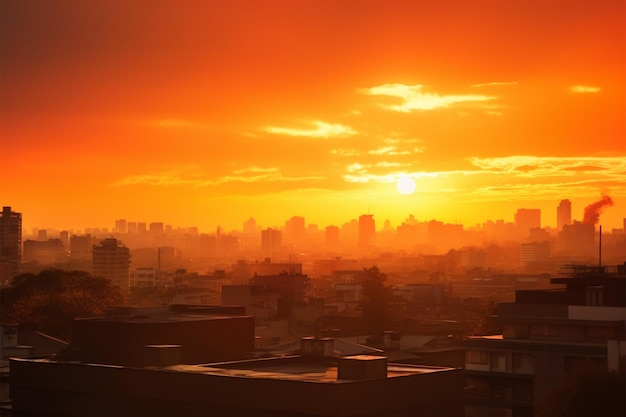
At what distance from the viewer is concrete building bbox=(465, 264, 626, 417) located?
1566 inches

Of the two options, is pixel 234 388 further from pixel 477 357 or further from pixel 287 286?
pixel 287 286

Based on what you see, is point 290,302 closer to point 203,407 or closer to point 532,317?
point 532,317

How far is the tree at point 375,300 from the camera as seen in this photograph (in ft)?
337

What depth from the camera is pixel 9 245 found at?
7343 inches

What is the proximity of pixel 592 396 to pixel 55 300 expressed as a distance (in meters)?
55.4

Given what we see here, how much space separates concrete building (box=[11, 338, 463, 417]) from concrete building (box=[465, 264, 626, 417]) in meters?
8.62

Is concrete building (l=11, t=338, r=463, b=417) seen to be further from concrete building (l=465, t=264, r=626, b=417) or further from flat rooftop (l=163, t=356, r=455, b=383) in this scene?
concrete building (l=465, t=264, r=626, b=417)

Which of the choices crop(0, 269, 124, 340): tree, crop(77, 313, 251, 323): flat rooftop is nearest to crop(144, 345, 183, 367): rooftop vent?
crop(77, 313, 251, 323): flat rooftop

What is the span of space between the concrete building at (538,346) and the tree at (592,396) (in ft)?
13.7

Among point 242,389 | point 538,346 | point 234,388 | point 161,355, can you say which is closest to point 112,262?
point 538,346

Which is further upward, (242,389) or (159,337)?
(159,337)

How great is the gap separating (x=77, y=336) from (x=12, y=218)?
Answer: 16249 cm

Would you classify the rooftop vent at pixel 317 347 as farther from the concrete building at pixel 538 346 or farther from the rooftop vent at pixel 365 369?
the concrete building at pixel 538 346

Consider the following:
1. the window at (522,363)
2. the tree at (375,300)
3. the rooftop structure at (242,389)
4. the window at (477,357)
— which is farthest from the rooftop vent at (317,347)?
the tree at (375,300)
